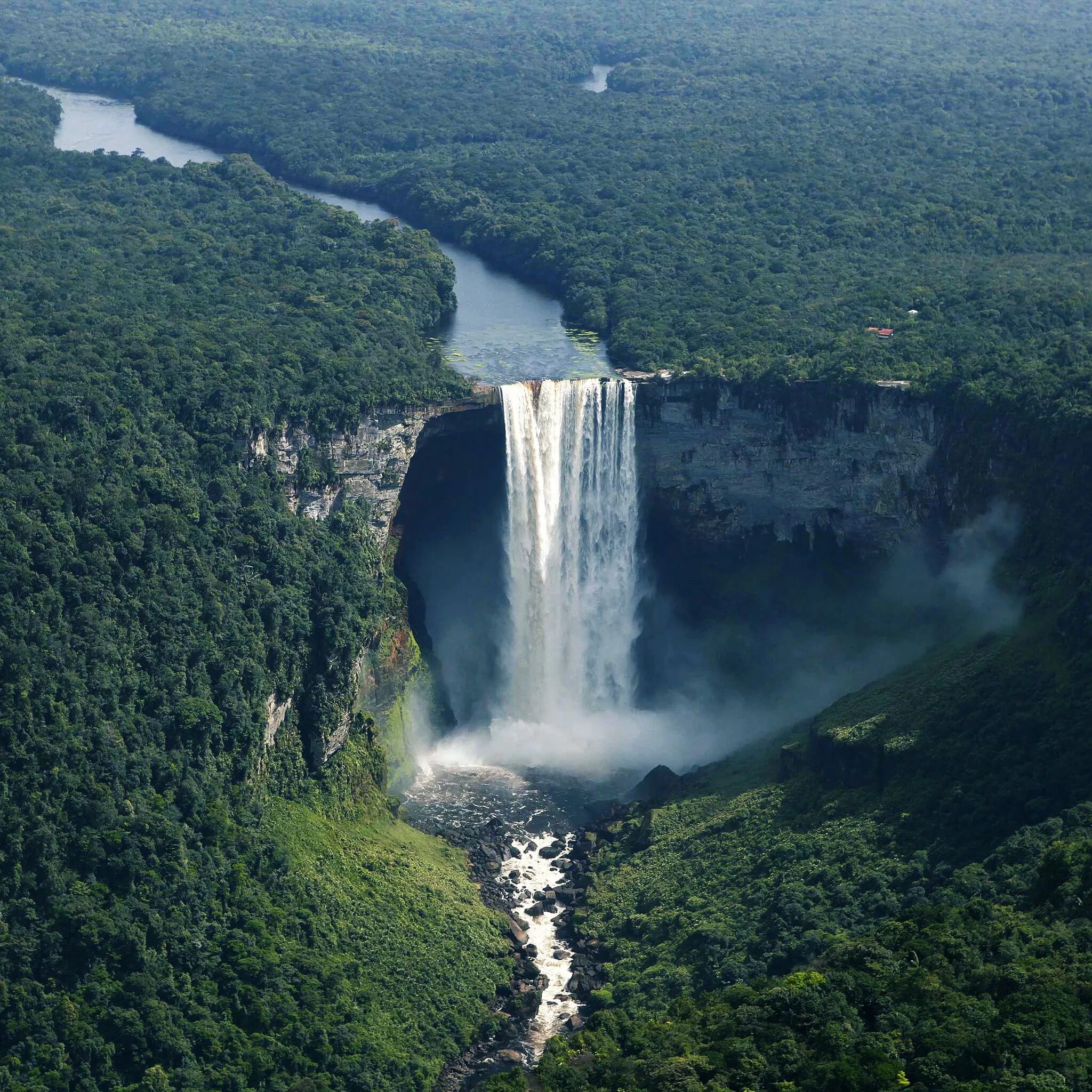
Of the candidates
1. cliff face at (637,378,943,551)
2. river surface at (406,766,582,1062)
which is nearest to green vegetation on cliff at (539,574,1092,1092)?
river surface at (406,766,582,1062)

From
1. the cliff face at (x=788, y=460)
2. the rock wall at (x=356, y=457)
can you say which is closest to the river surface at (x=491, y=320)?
the cliff face at (x=788, y=460)

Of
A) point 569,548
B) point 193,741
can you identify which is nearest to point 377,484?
point 569,548

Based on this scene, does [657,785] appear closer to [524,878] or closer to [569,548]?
[524,878]

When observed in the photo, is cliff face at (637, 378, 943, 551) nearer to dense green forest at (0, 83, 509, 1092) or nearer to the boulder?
dense green forest at (0, 83, 509, 1092)

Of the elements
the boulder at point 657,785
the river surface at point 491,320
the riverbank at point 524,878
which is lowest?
the riverbank at point 524,878

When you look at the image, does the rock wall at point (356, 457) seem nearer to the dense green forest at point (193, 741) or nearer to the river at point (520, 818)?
the dense green forest at point (193, 741)

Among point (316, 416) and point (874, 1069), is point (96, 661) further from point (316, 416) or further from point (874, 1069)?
point (874, 1069)
